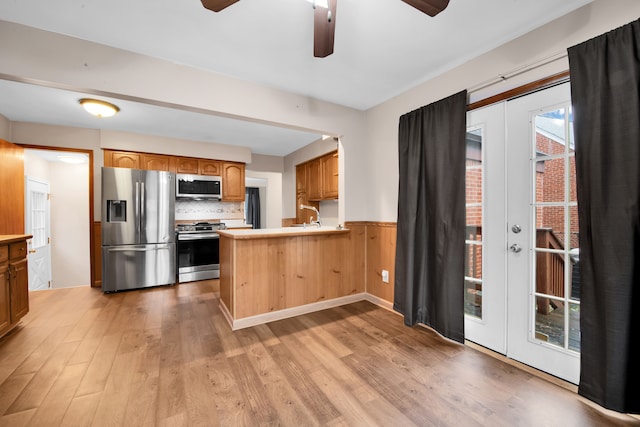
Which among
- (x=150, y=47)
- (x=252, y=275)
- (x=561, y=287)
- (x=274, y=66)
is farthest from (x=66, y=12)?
(x=561, y=287)

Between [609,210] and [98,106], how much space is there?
4672 millimetres

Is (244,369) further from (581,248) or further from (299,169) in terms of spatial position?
(299,169)

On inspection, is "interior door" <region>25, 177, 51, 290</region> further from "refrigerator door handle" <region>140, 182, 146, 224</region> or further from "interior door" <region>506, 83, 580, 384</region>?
"interior door" <region>506, 83, 580, 384</region>

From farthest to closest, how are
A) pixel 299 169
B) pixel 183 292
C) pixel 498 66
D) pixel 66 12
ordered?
pixel 299 169 → pixel 183 292 → pixel 498 66 → pixel 66 12

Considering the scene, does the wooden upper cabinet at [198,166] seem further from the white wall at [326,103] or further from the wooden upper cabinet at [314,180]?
the white wall at [326,103]

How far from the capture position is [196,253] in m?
4.45

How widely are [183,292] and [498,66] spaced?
4.51 m

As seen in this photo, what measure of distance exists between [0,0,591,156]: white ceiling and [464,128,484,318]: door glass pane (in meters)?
0.79

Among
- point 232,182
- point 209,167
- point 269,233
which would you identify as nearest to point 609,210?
point 269,233

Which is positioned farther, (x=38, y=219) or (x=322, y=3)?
(x=38, y=219)

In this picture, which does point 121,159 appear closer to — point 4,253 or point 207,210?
point 207,210

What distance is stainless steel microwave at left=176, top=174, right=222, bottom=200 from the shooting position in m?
4.57

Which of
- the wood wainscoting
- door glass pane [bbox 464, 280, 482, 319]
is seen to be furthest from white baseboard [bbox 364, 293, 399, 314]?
door glass pane [bbox 464, 280, 482, 319]

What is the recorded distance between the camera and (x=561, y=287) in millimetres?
1798
